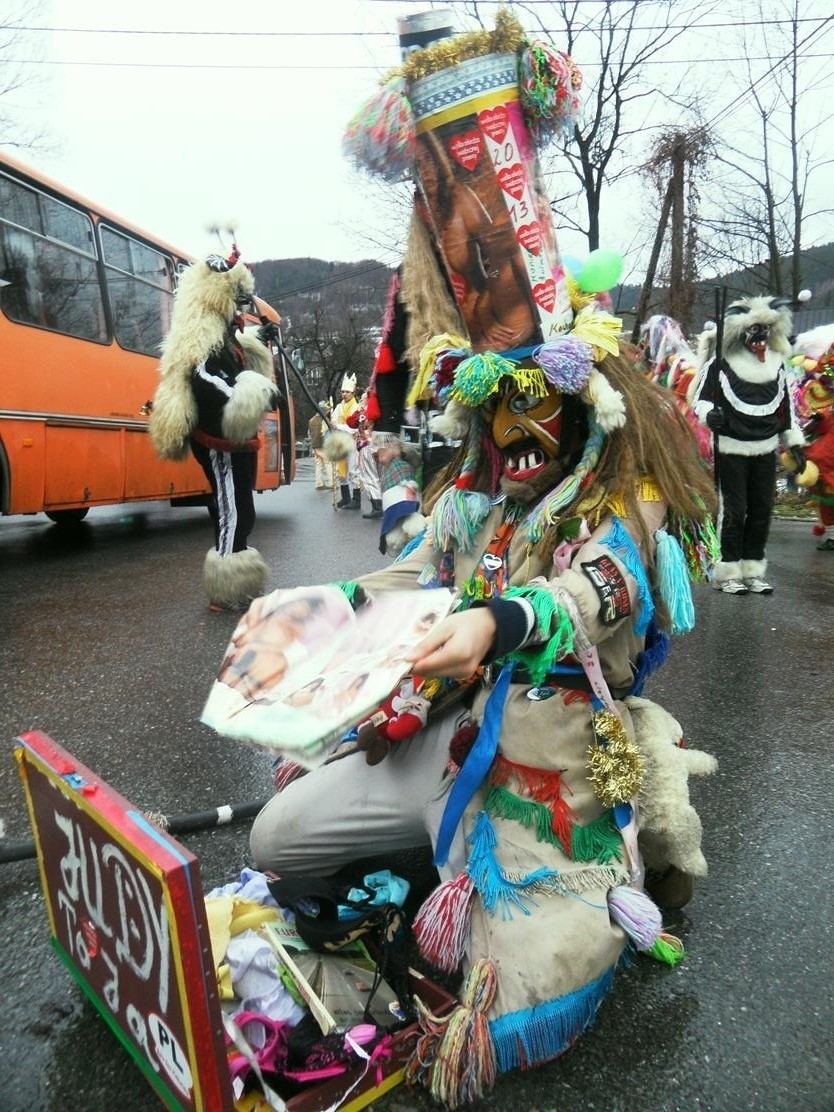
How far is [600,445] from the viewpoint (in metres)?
1.82

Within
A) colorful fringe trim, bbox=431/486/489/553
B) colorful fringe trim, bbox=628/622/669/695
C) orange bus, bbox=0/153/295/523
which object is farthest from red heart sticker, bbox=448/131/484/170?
orange bus, bbox=0/153/295/523

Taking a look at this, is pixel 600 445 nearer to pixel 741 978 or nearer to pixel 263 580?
pixel 741 978

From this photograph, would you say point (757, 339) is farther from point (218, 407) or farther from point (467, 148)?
point (467, 148)

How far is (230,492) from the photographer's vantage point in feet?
17.3

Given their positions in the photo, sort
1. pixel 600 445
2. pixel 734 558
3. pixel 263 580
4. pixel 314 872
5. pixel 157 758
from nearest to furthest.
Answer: pixel 600 445, pixel 314 872, pixel 157 758, pixel 263 580, pixel 734 558

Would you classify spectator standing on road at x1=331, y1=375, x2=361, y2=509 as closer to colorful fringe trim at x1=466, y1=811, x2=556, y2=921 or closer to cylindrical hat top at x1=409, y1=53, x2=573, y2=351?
cylindrical hat top at x1=409, y1=53, x2=573, y2=351

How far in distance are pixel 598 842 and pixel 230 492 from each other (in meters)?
4.07

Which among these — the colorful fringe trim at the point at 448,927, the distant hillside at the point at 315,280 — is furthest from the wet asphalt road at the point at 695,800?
the distant hillside at the point at 315,280

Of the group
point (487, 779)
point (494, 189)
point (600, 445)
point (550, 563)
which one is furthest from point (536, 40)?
point (487, 779)

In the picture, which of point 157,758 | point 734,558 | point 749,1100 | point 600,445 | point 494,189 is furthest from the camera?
point 734,558

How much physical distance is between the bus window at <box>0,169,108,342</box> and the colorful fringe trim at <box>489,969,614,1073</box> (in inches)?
245

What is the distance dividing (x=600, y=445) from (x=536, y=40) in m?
0.88

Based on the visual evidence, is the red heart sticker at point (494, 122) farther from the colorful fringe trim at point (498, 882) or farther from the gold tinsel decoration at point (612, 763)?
the colorful fringe trim at point (498, 882)

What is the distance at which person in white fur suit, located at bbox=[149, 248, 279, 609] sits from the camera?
5055mm
